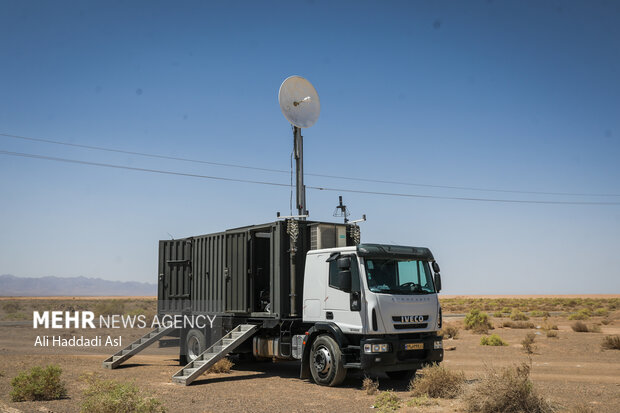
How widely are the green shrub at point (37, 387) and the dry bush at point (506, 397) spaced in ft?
27.0

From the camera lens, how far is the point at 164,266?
59.7 ft

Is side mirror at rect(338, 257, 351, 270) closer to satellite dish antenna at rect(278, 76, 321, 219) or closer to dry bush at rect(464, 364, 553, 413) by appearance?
dry bush at rect(464, 364, 553, 413)

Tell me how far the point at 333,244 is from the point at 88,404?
7.09 metres

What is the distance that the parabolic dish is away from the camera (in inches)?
660

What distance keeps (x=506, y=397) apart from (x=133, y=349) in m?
11.4

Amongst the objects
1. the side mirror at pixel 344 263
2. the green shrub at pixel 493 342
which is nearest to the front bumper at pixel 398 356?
the side mirror at pixel 344 263

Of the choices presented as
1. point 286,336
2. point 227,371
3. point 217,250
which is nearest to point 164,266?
point 217,250

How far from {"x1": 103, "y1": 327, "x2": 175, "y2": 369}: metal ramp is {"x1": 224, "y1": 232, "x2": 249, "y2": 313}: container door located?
2.83 m

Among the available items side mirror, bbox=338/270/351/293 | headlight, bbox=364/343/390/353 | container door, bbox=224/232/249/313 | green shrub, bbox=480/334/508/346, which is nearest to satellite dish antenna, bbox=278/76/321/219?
container door, bbox=224/232/249/313

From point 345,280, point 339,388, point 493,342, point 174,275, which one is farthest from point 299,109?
point 493,342

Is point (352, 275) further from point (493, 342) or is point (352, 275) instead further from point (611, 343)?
point (611, 343)

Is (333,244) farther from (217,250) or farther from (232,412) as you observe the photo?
(232,412)

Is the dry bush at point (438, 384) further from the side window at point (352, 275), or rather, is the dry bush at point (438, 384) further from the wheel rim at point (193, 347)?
the wheel rim at point (193, 347)

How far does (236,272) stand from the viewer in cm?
1523
